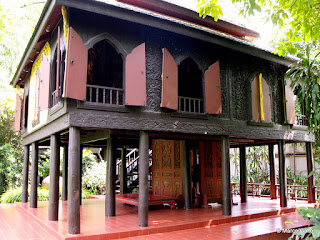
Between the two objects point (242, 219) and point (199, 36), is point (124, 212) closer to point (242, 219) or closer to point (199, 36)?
point (242, 219)

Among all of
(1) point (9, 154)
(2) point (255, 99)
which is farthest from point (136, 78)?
(1) point (9, 154)

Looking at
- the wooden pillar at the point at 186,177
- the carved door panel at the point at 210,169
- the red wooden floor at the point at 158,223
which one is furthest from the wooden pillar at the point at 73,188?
the carved door panel at the point at 210,169

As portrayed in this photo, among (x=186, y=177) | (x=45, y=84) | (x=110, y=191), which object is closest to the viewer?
(x=45, y=84)

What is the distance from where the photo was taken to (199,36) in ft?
28.0

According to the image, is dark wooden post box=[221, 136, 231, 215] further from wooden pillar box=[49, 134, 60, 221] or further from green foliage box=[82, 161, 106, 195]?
green foliage box=[82, 161, 106, 195]

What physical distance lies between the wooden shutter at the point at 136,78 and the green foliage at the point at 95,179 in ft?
29.4

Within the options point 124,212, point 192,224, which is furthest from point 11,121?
point 192,224

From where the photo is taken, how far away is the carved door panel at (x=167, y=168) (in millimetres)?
11141

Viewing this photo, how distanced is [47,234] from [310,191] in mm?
9591

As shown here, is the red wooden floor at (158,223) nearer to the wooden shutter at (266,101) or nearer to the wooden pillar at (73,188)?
the wooden pillar at (73,188)

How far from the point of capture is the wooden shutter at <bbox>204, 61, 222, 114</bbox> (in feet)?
29.5

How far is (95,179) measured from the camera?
15.4m

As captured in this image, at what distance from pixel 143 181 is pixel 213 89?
11.5ft

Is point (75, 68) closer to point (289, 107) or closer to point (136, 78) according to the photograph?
point (136, 78)
